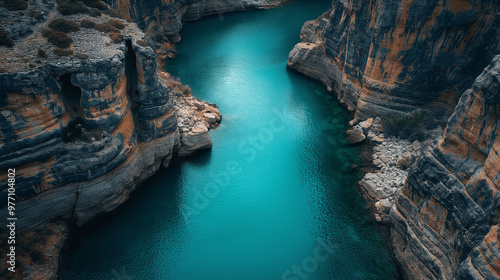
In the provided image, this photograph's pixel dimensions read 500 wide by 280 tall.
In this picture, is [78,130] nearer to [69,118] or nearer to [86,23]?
[69,118]

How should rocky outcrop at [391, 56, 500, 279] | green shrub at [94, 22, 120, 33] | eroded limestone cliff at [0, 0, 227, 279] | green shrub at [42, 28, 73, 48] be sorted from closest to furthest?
1. rocky outcrop at [391, 56, 500, 279]
2. eroded limestone cliff at [0, 0, 227, 279]
3. green shrub at [42, 28, 73, 48]
4. green shrub at [94, 22, 120, 33]

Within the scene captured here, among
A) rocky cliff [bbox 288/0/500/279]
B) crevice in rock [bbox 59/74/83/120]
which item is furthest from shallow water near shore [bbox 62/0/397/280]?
crevice in rock [bbox 59/74/83/120]

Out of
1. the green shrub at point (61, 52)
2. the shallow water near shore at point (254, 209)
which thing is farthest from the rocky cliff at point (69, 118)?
the shallow water near shore at point (254, 209)

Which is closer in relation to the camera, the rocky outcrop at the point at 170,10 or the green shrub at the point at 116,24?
the green shrub at the point at 116,24

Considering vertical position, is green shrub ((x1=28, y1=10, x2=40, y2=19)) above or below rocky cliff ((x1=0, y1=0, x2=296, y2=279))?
above

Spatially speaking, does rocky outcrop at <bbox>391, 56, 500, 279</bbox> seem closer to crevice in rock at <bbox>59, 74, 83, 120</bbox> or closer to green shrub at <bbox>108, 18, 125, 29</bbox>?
crevice in rock at <bbox>59, 74, 83, 120</bbox>

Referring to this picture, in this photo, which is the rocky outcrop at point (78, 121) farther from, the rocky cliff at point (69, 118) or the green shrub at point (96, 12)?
the green shrub at point (96, 12)

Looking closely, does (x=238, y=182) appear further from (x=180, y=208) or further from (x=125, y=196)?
(x=125, y=196)
